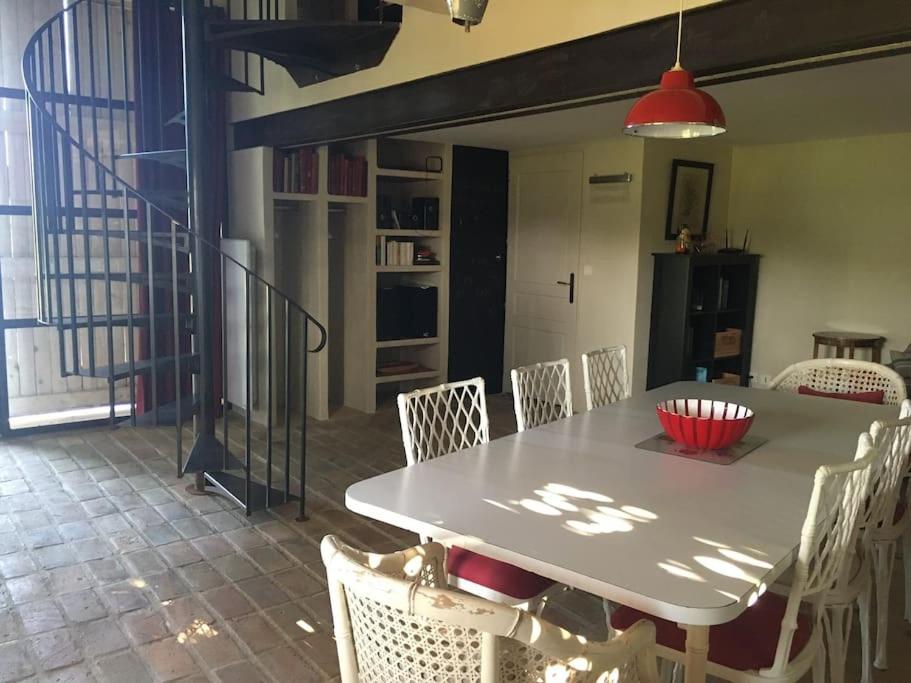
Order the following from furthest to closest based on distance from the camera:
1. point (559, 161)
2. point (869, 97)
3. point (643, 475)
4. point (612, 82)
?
point (559, 161)
point (869, 97)
point (612, 82)
point (643, 475)

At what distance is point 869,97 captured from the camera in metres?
3.65

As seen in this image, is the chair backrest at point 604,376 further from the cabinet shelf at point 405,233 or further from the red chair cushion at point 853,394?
the cabinet shelf at point 405,233

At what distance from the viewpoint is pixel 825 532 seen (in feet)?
5.16

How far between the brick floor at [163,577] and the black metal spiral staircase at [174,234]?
225 mm

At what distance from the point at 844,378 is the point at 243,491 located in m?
2.96

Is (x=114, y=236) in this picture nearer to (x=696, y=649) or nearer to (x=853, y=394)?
(x=696, y=649)

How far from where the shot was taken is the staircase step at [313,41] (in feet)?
11.2

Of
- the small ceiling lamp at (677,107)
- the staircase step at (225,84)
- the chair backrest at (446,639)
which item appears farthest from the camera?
the staircase step at (225,84)

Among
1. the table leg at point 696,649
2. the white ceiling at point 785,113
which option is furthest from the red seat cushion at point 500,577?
the white ceiling at point 785,113

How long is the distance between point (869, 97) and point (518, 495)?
311 cm

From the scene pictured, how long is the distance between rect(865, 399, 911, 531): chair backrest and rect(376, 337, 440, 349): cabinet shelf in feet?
12.4

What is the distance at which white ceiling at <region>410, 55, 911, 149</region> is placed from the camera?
314cm

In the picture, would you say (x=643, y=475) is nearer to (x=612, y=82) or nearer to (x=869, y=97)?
(x=612, y=82)

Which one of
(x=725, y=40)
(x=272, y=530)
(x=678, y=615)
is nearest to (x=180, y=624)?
(x=272, y=530)
